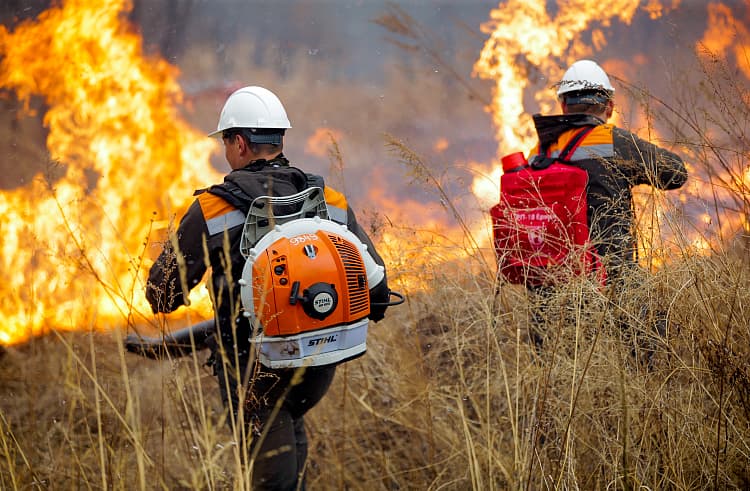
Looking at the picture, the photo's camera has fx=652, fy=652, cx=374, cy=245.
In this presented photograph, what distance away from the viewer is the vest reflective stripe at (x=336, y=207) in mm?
2553

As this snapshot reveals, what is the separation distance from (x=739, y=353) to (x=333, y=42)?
18.0 ft

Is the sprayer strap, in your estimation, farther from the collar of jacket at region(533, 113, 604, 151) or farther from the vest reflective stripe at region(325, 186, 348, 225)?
the vest reflective stripe at region(325, 186, 348, 225)

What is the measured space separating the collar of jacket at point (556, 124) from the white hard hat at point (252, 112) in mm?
1545

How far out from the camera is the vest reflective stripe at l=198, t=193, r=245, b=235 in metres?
2.32

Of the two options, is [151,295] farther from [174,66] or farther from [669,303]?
[174,66]

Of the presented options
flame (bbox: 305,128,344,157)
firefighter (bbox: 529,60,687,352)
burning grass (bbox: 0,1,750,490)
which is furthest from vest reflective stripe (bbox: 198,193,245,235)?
flame (bbox: 305,128,344,157)

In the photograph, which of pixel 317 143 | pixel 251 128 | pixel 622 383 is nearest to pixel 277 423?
pixel 251 128

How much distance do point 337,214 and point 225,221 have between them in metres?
0.45

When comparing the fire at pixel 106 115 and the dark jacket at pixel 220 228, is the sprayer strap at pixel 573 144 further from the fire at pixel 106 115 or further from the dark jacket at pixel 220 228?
the fire at pixel 106 115

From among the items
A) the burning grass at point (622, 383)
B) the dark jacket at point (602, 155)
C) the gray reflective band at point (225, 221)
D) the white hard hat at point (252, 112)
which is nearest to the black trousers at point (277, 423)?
the burning grass at point (622, 383)

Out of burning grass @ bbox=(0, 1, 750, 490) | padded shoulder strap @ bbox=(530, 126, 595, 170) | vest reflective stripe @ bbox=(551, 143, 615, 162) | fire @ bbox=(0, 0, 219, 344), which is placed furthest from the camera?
fire @ bbox=(0, 0, 219, 344)

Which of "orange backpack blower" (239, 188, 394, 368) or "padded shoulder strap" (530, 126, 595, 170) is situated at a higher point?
"padded shoulder strap" (530, 126, 595, 170)

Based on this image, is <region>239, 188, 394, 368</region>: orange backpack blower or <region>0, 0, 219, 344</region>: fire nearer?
<region>239, 188, 394, 368</region>: orange backpack blower

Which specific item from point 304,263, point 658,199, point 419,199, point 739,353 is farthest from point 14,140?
point 739,353
